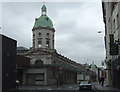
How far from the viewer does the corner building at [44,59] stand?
74062 mm

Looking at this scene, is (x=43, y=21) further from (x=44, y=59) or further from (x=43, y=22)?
(x=44, y=59)

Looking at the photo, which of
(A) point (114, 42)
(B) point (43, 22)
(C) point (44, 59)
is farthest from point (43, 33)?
(A) point (114, 42)

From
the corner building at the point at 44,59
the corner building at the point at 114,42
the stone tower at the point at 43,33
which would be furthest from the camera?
the stone tower at the point at 43,33

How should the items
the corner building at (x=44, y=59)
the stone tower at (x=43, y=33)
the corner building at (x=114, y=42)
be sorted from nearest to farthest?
the corner building at (x=114, y=42)
the corner building at (x=44, y=59)
the stone tower at (x=43, y=33)

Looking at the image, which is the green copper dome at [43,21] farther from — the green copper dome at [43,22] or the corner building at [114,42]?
the corner building at [114,42]

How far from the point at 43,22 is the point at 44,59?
11.8 metres

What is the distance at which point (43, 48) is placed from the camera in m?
86.8

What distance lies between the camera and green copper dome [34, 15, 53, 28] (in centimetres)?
8906

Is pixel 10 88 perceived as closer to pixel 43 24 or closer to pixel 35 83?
pixel 35 83

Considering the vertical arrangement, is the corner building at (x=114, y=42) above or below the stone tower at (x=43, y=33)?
below

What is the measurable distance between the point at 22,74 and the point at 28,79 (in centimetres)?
194

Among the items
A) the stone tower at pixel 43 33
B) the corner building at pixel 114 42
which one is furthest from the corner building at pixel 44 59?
the corner building at pixel 114 42

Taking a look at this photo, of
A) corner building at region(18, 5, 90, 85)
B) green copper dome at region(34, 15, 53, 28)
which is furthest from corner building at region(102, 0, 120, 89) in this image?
green copper dome at region(34, 15, 53, 28)

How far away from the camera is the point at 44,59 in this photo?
8388cm
